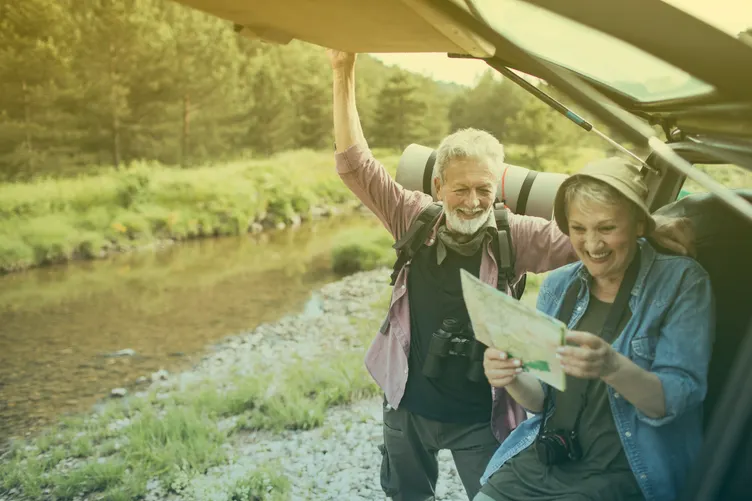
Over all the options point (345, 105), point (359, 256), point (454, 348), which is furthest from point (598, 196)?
point (359, 256)

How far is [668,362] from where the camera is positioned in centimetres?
163

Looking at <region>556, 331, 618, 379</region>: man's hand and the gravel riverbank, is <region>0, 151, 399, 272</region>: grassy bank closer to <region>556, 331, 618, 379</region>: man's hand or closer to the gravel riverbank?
the gravel riverbank

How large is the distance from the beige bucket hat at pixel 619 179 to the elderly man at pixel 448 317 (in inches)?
22.4

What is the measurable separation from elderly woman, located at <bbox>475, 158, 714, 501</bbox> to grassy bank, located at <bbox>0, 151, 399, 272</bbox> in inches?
633

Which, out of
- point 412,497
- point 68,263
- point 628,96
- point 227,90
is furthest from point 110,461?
point 227,90

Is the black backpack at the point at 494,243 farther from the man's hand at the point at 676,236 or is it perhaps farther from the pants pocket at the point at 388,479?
the pants pocket at the point at 388,479

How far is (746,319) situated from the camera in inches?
73.5

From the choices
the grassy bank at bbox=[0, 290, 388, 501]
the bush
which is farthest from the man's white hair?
the bush

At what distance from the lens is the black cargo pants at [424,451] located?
2.52m

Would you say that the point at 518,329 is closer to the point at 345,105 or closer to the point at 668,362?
the point at 668,362

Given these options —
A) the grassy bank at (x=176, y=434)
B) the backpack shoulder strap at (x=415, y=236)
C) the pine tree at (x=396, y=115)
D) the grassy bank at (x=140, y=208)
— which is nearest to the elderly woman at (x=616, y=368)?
the backpack shoulder strap at (x=415, y=236)

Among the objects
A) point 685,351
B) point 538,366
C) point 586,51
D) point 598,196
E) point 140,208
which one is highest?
point 586,51

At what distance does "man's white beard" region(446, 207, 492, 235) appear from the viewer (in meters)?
2.44

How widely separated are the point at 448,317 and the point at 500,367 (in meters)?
0.77
